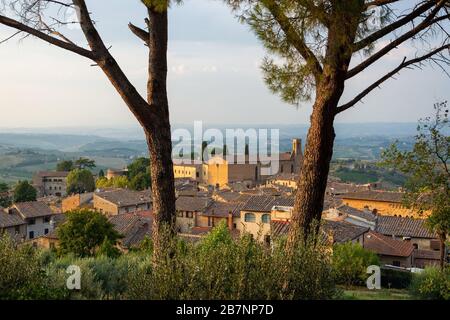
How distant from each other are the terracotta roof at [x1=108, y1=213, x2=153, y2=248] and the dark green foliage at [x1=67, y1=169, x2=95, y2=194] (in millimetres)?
39487

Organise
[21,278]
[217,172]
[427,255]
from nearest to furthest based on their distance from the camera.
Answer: [21,278], [427,255], [217,172]

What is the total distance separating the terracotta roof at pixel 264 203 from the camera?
30.2 metres

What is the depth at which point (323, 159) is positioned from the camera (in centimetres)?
548

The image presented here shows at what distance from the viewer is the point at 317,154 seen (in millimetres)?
5457

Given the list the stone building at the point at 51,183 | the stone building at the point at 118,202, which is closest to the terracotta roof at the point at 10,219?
the stone building at the point at 118,202

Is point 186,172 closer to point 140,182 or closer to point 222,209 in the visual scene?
point 140,182

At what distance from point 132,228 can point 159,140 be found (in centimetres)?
2289

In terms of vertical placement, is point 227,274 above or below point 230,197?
above

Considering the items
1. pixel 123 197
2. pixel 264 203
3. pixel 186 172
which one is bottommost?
pixel 186 172

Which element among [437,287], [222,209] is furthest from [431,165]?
[222,209]

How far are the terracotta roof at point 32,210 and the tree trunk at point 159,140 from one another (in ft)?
110

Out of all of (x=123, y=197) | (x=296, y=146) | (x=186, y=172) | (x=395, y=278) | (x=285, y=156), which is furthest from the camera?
(x=285, y=156)

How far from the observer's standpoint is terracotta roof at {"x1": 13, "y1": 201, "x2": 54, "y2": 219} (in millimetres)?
36394
